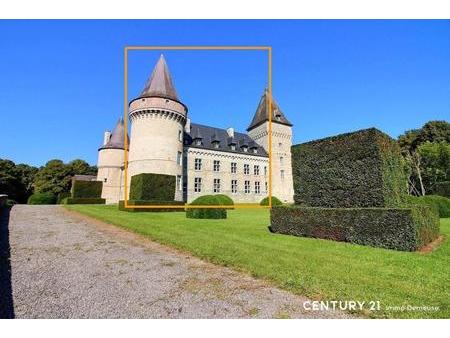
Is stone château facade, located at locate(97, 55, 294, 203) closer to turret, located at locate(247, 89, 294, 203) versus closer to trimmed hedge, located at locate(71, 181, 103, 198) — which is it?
turret, located at locate(247, 89, 294, 203)

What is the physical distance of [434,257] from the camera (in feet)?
21.4

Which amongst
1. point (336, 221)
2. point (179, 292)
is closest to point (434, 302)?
point (179, 292)

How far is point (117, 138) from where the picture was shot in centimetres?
3619

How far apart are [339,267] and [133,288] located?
375cm

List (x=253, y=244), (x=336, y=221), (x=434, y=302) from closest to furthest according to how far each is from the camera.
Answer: (x=434, y=302)
(x=253, y=244)
(x=336, y=221)

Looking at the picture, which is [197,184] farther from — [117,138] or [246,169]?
[117,138]

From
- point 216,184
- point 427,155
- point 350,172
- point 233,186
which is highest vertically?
point 427,155

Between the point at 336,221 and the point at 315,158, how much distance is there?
2.73 meters

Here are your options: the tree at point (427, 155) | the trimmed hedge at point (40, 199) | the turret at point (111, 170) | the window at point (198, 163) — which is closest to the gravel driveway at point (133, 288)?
the window at point (198, 163)

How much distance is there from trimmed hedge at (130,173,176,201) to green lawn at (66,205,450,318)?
1286 cm

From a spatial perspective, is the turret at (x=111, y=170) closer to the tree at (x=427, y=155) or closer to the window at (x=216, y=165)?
the window at (x=216, y=165)

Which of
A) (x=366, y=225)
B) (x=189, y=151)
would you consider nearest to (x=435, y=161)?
(x=189, y=151)

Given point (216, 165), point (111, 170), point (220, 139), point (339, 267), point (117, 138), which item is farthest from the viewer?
point (220, 139)
